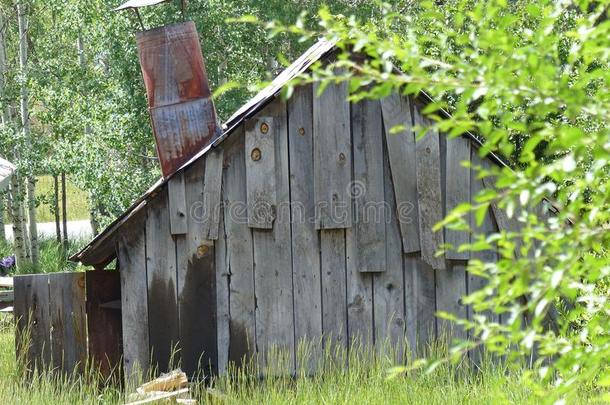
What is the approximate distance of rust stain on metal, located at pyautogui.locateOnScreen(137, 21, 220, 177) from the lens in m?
9.55

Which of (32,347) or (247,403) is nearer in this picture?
(247,403)

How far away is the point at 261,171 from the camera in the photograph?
8.57 meters

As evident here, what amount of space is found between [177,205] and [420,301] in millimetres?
2178

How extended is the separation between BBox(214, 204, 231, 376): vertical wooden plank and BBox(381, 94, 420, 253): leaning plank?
58.2 inches

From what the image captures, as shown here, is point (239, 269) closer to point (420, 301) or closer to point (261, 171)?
point (261, 171)

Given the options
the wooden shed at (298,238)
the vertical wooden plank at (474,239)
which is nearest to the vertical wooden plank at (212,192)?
the wooden shed at (298,238)

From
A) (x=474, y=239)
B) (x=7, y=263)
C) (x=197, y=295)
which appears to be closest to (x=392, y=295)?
(x=474, y=239)

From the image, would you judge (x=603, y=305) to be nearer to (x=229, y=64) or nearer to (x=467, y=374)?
(x=467, y=374)

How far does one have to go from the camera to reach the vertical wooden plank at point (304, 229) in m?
8.59

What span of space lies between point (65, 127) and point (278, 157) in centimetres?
1206

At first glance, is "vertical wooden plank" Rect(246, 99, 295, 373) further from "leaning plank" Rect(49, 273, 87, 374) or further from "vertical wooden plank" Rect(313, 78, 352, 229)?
"leaning plank" Rect(49, 273, 87, 374)

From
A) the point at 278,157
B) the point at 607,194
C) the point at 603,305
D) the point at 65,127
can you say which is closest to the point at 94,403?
the point at 278,157

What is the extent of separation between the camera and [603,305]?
411 cm

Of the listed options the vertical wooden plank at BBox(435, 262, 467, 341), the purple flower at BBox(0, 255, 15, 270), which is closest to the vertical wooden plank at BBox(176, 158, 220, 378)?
the vertical wooden plank at BBox(435, 262, 467, 341)
